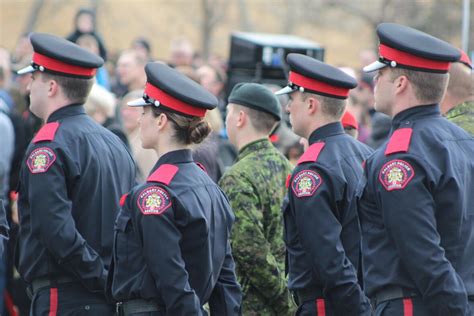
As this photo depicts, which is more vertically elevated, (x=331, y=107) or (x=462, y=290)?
(x=331, y=107)

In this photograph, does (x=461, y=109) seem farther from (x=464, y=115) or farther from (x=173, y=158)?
(x=173, y=158)

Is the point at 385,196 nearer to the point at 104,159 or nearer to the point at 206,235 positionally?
the point at 206,235

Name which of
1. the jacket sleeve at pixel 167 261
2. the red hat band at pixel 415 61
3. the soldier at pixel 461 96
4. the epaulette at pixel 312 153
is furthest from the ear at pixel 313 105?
the jacket sleeve at pixel 167 261

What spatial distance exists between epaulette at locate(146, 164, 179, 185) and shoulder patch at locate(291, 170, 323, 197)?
31.8 inches

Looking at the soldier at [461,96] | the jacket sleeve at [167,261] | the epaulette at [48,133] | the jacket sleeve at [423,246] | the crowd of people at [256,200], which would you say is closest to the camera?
the jacket sleeve at [423,246]

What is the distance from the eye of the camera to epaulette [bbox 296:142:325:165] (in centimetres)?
506

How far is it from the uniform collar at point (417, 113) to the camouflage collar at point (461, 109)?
58.5 inches

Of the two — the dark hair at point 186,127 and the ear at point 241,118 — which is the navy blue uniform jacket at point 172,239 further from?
the ear at point 241,118

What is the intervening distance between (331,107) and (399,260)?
1.50m

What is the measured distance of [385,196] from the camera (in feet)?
13.2

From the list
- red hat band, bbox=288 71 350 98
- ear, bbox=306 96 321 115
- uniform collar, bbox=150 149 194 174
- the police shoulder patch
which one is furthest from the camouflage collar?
the police shoulder patch

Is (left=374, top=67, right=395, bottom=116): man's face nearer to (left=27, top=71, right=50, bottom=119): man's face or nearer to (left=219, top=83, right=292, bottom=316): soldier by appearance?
(left=219, top=83, right=292, bottom=316): soldier

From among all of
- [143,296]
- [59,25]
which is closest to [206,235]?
[143,296]

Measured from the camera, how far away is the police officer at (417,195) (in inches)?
155
